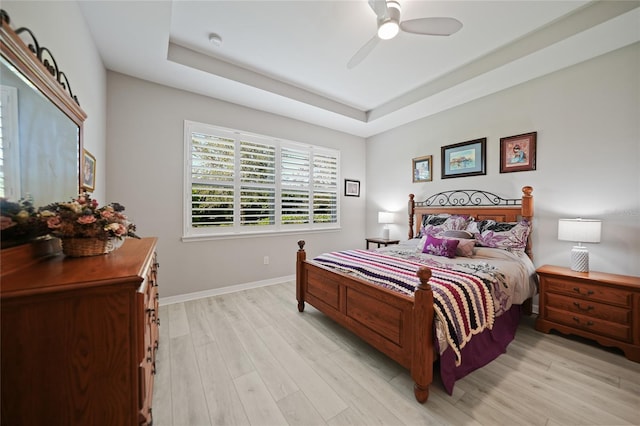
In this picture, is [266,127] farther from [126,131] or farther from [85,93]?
[85,93]

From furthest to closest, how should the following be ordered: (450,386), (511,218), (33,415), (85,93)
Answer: (511,218) < (85,93) < (450,386) < (33,415)

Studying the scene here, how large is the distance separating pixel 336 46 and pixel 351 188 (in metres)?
2.77

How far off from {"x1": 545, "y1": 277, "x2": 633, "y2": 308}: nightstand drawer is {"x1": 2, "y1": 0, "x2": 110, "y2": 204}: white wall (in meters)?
4.10

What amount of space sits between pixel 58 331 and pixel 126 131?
2.85 meters

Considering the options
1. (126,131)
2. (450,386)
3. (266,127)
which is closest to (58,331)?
(450,386)

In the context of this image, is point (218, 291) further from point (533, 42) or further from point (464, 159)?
point (533, 42)

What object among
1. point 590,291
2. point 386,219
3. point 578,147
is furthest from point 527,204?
point 386,219

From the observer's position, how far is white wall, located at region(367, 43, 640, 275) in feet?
7.79

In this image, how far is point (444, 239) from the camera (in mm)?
2867

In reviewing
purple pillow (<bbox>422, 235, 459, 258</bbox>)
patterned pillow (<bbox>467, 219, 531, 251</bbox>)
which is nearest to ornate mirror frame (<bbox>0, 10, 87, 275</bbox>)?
purple pillow (<bbox>422, 235, 459, 258</bbox>)

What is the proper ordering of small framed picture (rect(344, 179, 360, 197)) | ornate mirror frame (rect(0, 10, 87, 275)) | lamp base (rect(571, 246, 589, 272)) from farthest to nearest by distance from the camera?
small framed picture (rect(344, 179, 360, 197)) < lamp base (rect(571, 246, 589, 272)) < ornate mirror frame (rect(0, 10, 87, 275))

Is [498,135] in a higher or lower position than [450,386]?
higher

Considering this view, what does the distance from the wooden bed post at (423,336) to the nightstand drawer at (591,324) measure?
1765mm

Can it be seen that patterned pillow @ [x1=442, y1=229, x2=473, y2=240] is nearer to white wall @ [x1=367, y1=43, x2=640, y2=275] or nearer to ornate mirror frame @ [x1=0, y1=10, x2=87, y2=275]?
white wall @ [x1=367, y1=43, x2=640, y2=275]
